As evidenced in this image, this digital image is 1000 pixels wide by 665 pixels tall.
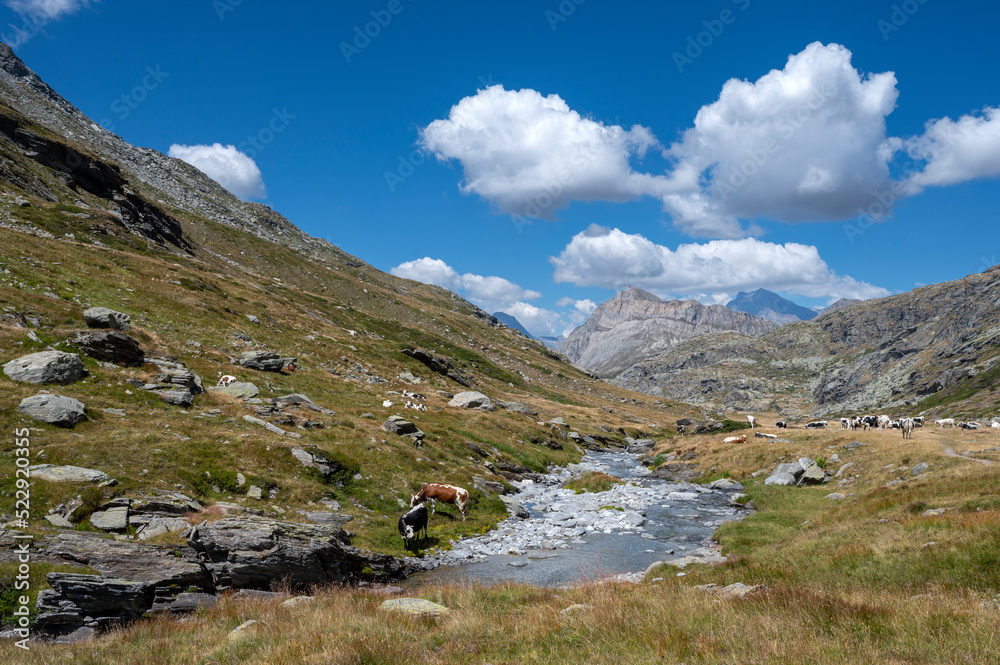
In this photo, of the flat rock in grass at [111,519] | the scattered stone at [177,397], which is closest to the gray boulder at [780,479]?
the flat rock in grass at [111,519]

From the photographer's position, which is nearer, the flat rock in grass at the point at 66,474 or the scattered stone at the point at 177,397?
the flat rock in grass at the point at 66,474

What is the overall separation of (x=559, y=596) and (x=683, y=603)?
3421 mm

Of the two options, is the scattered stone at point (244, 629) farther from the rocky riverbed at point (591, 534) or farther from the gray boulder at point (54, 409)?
the gray boulder at point (54, 409)

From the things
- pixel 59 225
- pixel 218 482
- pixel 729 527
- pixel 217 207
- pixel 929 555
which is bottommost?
pixel 729 527

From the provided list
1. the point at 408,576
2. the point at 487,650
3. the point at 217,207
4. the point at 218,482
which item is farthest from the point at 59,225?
the point at 217,207

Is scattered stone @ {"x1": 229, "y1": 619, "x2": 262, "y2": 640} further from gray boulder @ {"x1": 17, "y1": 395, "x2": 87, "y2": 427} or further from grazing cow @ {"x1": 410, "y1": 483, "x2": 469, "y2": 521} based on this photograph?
gray boulder @ {"x1": 17, "y1": 395, "x2": 87, "y2": 427}

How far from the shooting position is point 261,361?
142ft

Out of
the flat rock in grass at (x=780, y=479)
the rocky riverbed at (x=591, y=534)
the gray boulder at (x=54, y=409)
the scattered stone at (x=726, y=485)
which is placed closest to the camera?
the gray boulder at (x=54, y=409)

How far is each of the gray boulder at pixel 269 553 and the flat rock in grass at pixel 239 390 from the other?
18156 mm

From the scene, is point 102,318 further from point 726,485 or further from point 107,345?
point 726,485

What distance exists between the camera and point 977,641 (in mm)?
6773

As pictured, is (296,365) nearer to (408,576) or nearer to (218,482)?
(218,482)

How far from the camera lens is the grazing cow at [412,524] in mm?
21959

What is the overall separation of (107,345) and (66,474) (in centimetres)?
1404
